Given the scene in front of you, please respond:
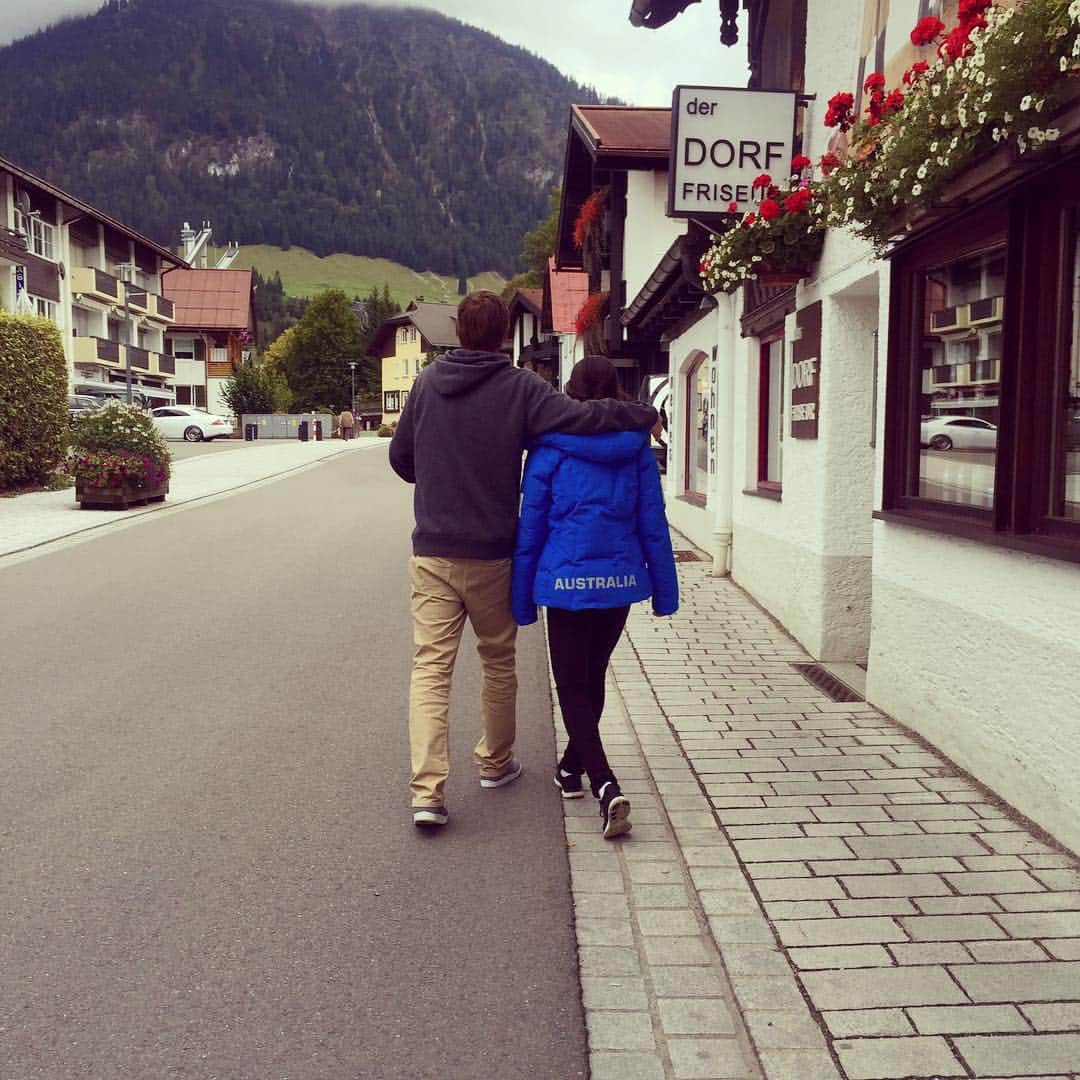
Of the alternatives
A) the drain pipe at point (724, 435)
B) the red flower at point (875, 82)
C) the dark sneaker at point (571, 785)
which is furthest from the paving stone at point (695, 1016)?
the drain pipe at point (724, 435)

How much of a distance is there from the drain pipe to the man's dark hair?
6823 millimetres

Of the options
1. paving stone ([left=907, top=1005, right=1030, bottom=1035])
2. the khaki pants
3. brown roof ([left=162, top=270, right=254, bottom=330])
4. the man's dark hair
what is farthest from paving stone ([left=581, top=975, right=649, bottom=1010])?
brown roof ([left=162, top=270, right=254, bottom=330])

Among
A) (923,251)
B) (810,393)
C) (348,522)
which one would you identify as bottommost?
(348,522)

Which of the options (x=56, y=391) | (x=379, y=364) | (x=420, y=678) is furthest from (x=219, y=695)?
(x=379, y=364)

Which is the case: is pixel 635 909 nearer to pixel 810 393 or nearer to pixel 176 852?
pixel 176 852

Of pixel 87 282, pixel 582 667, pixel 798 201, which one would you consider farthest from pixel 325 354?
pixel 582 667

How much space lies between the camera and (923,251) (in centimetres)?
575

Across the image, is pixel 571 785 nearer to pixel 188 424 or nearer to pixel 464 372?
pixel 464 372

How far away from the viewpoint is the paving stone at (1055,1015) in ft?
9.52

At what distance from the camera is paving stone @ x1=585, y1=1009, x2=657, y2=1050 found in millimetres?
2904

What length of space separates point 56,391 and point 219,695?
1514cm

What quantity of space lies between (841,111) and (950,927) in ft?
13.9

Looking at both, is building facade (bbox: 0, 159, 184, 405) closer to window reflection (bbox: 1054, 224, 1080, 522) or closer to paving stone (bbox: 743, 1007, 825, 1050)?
window reflection (bbox: 1054, 224, 1080, 522)

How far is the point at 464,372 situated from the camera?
4.38 metres
